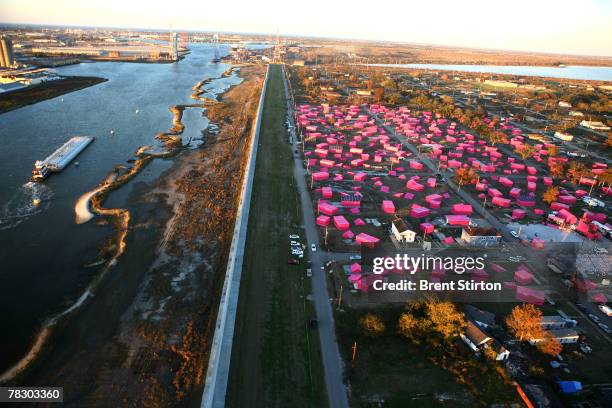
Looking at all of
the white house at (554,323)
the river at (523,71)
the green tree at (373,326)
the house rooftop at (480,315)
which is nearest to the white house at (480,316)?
the house rooftop at (480,315)

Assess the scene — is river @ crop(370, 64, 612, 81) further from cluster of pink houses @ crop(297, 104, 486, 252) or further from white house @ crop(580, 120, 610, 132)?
cluster of pink houses @ crop(297, 104, 486, 252)

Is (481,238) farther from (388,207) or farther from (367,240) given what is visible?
(367,240)

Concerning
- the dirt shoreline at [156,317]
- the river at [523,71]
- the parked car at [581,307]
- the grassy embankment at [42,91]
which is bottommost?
the dirt shoreline at [156,317]

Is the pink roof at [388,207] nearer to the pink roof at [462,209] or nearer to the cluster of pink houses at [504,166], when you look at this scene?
the pink roof at [462,209]

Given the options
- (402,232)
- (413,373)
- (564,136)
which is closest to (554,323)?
(413,373)

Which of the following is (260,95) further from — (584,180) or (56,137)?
(584,180)

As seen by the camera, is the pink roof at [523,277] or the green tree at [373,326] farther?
the pink roof at [523,277]
